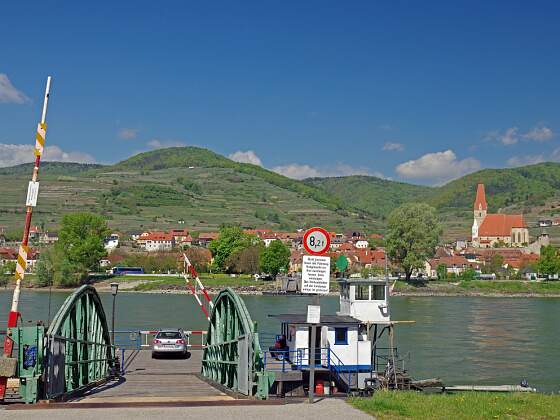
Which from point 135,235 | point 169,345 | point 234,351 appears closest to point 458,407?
point 234,351

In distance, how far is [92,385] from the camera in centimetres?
1725

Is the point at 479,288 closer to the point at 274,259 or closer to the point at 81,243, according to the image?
the point at 274,259

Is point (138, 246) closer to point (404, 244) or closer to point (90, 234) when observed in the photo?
point (90, 234)

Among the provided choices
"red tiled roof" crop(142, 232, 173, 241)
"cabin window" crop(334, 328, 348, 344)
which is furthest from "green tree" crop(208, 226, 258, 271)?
"cabin window" crop(334, 328, 348, 344)

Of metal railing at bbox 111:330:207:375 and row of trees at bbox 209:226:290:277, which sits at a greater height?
row of trees at bbox 209:226:290:277

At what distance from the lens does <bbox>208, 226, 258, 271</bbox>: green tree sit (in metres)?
129

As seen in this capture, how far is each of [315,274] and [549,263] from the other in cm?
12228

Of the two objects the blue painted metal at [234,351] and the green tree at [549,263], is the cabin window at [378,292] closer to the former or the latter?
the blue painted metal at [234,351]

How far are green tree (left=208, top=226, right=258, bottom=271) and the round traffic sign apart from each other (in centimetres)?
11434

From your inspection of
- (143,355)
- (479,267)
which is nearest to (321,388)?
(143,355)

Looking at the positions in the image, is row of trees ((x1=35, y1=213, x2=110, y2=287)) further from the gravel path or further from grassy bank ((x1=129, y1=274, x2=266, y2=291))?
the gravel path

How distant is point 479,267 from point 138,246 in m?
79.8

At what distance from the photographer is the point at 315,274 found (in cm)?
1284

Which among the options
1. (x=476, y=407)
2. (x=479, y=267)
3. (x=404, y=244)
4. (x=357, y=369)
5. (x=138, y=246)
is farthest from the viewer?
(x=138, y=246)
